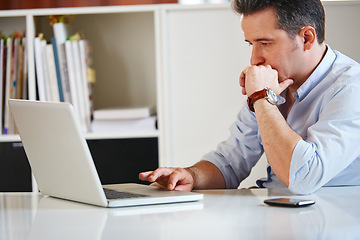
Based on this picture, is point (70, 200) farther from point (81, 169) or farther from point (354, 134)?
point (354, 134)

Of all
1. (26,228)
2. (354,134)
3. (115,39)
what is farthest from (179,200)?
(115,39)

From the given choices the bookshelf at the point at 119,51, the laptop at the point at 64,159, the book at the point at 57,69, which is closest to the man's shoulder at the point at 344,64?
the laptop at the point at 64,159

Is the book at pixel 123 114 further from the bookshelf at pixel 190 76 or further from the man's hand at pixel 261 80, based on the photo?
the man's hand at pixel 261 80

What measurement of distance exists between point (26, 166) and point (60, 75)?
1.45ft

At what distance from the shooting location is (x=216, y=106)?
2.41m

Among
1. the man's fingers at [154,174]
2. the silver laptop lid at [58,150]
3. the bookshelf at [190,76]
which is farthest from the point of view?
the bookshelf at [190,76]

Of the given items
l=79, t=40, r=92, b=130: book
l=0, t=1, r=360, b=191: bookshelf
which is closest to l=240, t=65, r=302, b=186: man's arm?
l=0, t=1, r=360, b=191: bookshelf

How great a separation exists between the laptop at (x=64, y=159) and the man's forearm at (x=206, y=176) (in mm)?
312

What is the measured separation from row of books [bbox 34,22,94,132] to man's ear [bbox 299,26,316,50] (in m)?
1.15

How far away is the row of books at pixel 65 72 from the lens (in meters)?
2.47

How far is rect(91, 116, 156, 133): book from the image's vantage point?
8.00 feet

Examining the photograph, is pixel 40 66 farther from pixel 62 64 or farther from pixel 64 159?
pixel 64 159

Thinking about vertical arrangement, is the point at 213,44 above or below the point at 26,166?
above

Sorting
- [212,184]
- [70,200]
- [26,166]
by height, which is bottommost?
[26,166]
